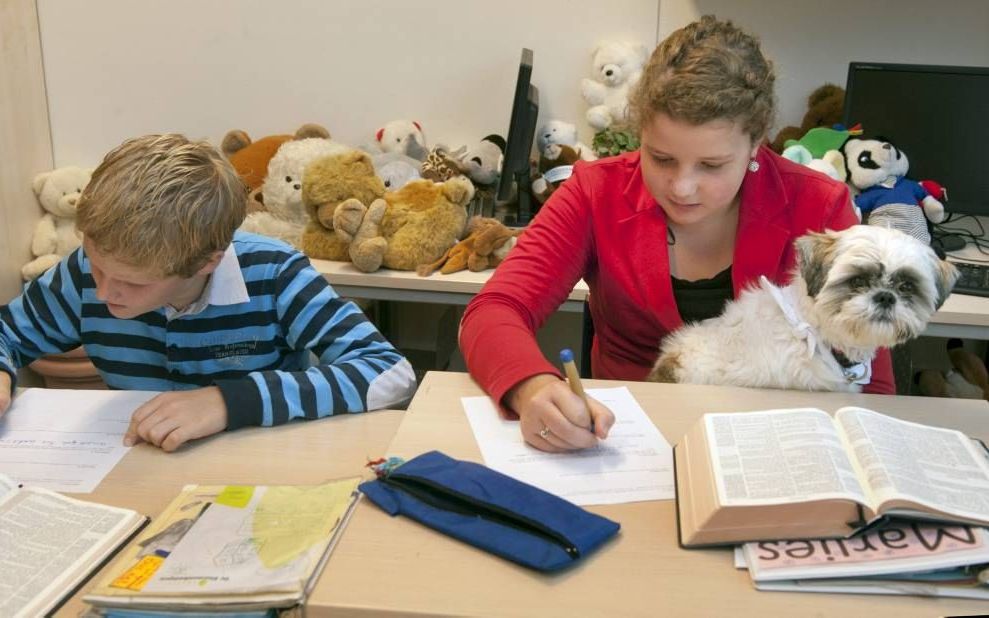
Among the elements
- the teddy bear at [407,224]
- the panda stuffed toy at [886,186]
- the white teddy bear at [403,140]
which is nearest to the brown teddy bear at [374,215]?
the teddy bear at [407,224]

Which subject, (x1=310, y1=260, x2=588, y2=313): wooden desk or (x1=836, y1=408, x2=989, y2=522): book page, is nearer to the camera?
(x1=836, y1=408, x2=989, y2=522): book page

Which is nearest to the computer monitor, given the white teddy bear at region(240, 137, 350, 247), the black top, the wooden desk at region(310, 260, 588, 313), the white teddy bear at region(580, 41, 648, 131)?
the white teddy bear at region(580, 41, 648, 131)

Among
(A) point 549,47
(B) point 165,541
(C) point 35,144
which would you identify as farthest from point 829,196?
(C) point 35,144

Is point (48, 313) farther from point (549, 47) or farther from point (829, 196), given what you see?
→ point (549, 47)

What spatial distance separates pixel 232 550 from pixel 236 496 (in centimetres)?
12

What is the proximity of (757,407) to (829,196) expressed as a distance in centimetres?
46

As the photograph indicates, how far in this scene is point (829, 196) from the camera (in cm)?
145

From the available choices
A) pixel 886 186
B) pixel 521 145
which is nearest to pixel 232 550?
pixel 521 145

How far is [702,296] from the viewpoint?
149 cm

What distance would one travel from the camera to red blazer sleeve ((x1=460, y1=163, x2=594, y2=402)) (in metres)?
1.22

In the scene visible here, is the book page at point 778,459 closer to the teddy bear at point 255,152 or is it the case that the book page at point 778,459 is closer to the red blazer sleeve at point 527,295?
the red blazer sleeve at point 527,295

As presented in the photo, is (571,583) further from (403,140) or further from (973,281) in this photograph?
(403,140)

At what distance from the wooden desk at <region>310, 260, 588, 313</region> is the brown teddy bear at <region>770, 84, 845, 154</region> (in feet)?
3.13

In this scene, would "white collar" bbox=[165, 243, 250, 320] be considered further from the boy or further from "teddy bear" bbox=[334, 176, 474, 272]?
"teddy bear" bbox=[334, 176, 474, 272]
